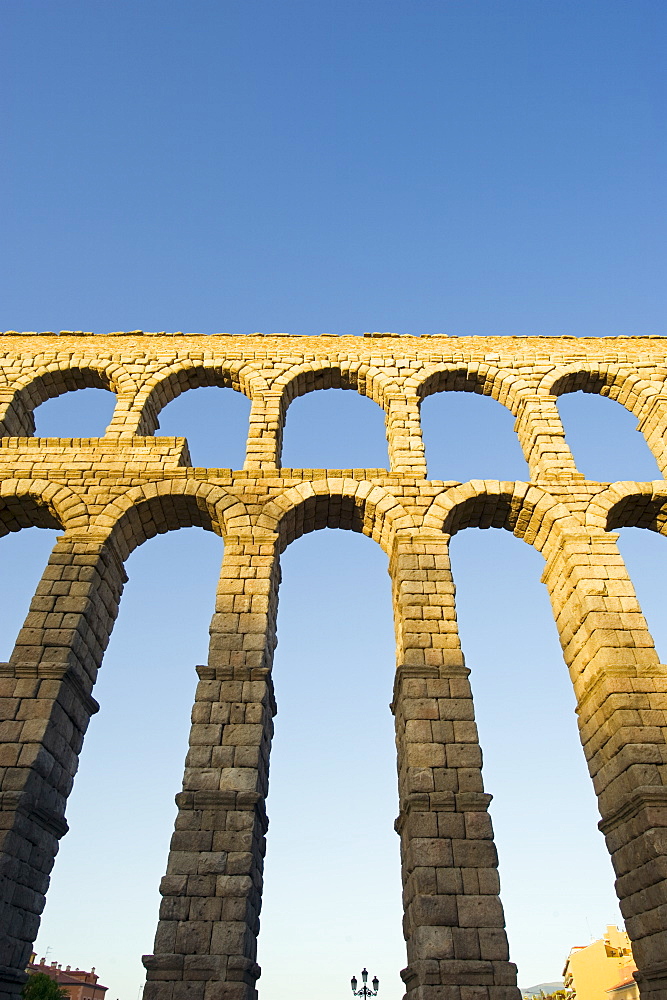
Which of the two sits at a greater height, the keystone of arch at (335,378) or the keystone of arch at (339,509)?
the keystone of arch at (335,378)

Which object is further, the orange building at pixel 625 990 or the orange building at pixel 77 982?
the orange building at pixel 77 982

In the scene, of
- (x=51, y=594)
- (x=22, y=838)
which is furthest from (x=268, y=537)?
(x=22, y=838)

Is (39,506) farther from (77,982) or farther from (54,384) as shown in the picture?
(77,982)

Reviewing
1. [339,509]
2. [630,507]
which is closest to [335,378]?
[339,509]

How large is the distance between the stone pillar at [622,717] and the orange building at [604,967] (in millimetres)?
40694

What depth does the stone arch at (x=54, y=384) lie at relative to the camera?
14953 mm

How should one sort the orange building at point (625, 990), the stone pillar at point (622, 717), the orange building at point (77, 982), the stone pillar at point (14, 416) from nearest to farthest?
the stone pillar at point (622, 717) → the stone pillar at point (14, 416) → the orange building at point (625, 990) → the orange building at point (77, 982)

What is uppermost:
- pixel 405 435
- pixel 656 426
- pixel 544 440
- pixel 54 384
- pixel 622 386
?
pixel 54 384

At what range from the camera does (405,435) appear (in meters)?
14.0

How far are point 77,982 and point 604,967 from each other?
44656 millimetres

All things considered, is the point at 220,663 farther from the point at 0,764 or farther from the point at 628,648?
the point at 628,648

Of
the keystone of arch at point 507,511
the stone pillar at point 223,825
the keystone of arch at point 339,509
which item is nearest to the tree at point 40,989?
the stone pillar at point 223,825

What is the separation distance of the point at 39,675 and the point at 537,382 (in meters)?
11.6

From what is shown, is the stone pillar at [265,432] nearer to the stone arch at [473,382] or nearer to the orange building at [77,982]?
the stone arch at [473,382]
